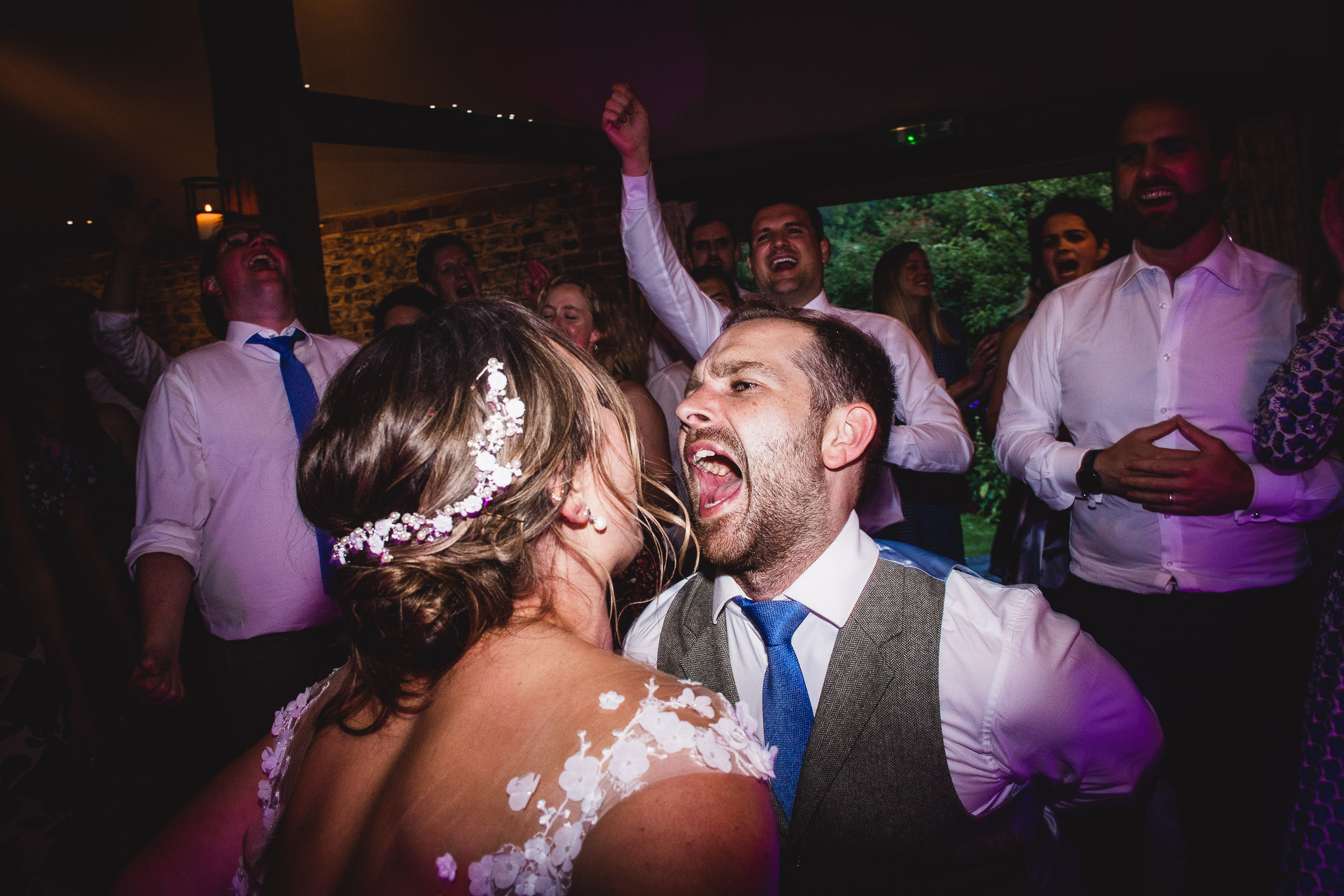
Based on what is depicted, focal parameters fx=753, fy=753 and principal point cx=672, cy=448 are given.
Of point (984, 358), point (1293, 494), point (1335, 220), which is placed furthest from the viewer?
point (984, 358)

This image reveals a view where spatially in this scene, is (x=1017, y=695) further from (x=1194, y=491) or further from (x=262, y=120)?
(x=262, y=120)

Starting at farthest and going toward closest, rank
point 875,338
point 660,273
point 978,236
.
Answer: point 978,236, point 660,273, point 875,338

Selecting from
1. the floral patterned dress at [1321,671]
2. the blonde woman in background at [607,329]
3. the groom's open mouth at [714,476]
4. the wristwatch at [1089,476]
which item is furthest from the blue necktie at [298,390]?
the floral patterned dress at [1321,671]

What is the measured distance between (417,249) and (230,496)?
4.59 metres

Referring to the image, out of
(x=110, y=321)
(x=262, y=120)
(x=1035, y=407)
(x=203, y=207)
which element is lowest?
(x=1035, y=407)

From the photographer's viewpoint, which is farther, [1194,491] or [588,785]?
[1194,491]

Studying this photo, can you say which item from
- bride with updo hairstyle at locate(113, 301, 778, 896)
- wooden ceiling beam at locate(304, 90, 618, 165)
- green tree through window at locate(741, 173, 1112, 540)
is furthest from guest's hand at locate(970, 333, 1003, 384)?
green tree through window at locate(741, 173, 1112, 540)

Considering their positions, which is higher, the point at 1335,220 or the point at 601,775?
the point at 1335,220

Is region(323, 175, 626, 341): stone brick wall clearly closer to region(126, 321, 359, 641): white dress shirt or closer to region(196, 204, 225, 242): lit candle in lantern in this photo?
region(196, 204, 225, 242): lit candle in lantern

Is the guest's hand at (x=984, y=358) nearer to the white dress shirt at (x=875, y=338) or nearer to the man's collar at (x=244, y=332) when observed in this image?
the white dress shirt at (x=875, y=338)

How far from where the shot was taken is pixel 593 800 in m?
0.83

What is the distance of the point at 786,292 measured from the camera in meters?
3.06

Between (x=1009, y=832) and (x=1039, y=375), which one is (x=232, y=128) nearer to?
(x=1039, y=375)

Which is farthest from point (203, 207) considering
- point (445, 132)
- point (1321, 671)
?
point (1321, 671)
